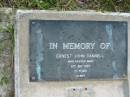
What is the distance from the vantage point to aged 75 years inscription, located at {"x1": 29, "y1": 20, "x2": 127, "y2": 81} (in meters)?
3.11

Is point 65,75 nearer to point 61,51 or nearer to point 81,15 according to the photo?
point 61,51

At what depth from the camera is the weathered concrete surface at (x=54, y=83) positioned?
3.07 m

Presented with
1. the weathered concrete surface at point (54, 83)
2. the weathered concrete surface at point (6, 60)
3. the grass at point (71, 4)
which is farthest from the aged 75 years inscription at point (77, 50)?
the grass at point (71, 4)

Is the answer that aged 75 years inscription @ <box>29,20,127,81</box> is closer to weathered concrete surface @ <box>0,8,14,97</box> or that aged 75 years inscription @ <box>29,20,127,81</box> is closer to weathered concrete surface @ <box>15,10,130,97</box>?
weathered concrete surface @ <box>15,10,130,97</box>

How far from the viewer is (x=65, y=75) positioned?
10.4ft

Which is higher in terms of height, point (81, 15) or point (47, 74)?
point (81, 15)

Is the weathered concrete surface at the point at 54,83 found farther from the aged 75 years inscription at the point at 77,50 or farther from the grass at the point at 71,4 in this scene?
the grass at the point at 71,4

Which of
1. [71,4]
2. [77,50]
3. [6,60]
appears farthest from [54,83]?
[71,4]

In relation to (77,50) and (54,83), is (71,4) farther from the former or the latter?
(54,83)

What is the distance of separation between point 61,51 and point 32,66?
0.26 meters

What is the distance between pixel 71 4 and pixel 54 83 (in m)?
0.78

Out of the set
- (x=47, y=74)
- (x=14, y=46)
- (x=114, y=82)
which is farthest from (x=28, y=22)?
(x=114, y=82)

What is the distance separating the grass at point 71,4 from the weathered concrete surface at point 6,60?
0.23 meters

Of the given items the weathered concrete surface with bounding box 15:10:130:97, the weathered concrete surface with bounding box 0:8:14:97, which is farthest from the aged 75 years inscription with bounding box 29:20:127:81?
the weathered concrete surface with bounding box 0:8:14:97
